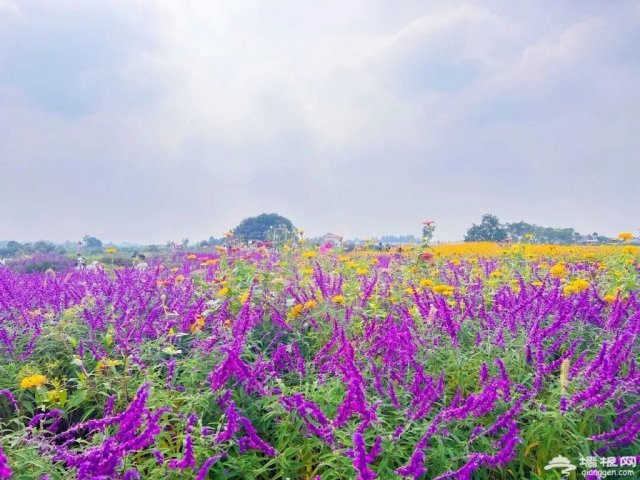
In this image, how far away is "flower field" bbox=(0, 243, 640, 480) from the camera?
7.06 ft

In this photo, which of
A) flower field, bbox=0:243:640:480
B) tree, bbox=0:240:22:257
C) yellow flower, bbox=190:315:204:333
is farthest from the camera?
tree, bbox=0:240:22:257

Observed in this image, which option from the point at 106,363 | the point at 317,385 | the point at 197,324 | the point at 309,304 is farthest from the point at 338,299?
the point at 106,363

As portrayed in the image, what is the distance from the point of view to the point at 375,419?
2.12 metres

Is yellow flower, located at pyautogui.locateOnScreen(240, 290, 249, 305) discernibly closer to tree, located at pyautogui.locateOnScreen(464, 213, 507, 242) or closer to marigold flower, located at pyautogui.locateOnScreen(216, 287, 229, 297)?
marigold flower, located at pyautogui.locateOnScreen(216, 287, 229, 297)

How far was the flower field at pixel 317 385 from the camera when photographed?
2.15m

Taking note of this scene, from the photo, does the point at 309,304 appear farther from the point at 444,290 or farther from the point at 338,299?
the point at 444,290

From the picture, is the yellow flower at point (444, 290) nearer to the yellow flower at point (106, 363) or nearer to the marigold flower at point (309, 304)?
the marigold flower at point (309, 304)

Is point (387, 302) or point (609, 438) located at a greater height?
point (387, 302)

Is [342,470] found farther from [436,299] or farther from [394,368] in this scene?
[436,299]

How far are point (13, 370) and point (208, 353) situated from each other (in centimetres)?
125

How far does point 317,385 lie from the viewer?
2.84 m

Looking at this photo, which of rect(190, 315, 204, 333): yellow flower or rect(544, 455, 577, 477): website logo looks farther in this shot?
rect(190, 315, 204, 333): yellow flower

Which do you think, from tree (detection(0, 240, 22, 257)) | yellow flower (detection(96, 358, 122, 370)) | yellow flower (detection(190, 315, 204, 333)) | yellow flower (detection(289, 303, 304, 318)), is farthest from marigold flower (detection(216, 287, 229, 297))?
tree (detection(0, 240, 22, 257))

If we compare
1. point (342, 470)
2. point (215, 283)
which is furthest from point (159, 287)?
point (342, 470)
